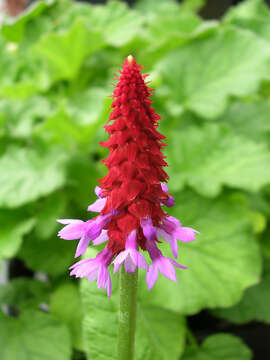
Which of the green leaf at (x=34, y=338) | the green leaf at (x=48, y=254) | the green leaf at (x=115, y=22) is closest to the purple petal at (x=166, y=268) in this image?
the green leaf at (x=34, y=338)

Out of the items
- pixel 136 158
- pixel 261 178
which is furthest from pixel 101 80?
pixel 136 158

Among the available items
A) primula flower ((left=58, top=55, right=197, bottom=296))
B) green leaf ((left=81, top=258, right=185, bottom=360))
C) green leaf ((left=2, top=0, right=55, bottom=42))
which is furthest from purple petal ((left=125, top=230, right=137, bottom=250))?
green leaf ((left=2, top=0, right=55, bottom=42))

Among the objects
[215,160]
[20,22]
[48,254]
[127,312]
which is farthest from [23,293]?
[20,22]

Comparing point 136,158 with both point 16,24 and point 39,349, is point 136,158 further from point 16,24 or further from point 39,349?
A: point 16,24

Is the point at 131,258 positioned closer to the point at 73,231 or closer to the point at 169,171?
the point at 73,231

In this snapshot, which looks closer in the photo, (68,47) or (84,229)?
(84,229)
